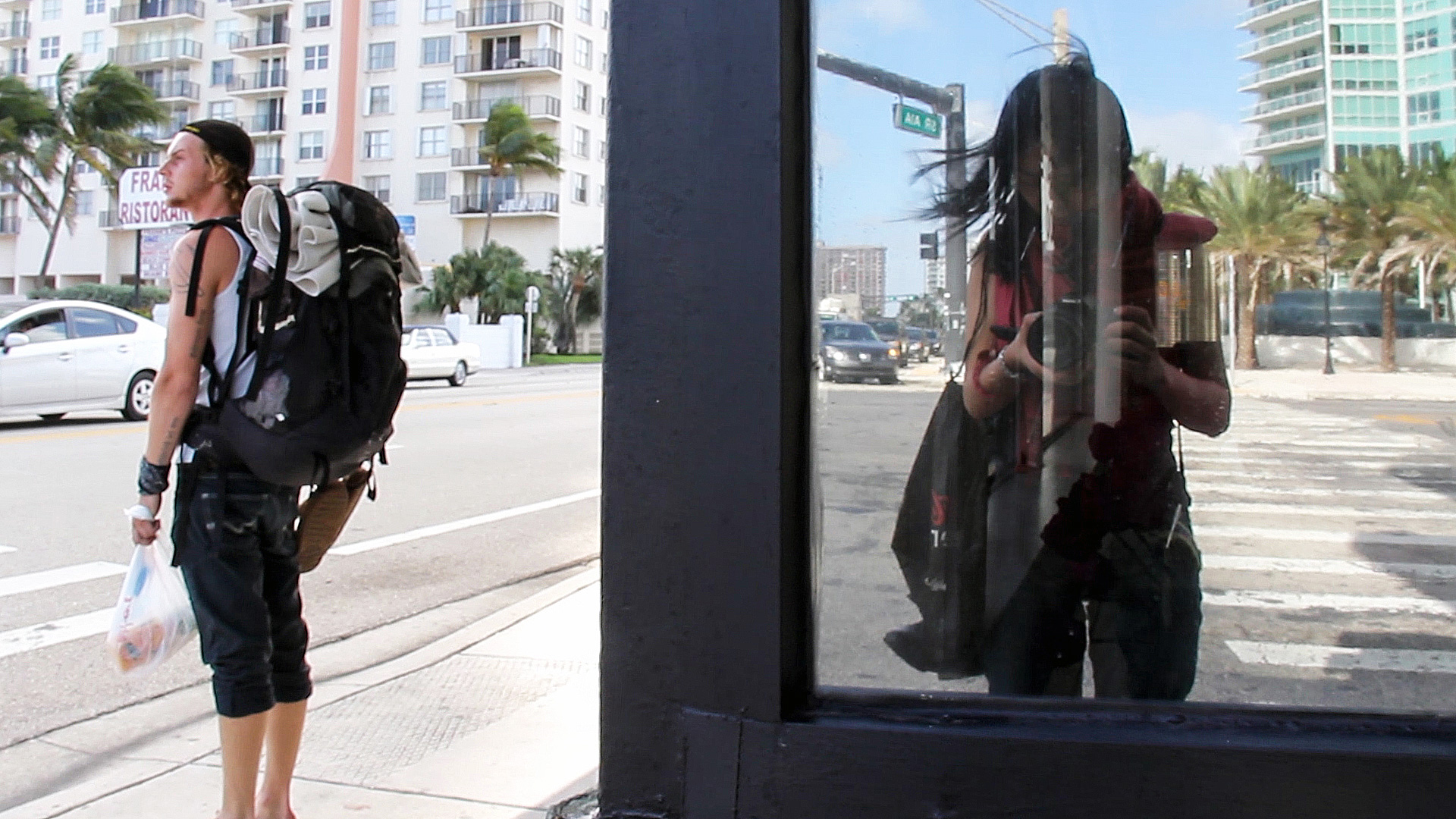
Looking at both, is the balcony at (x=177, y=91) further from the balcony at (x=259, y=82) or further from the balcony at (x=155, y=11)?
the balcony at (x=155, y=11)

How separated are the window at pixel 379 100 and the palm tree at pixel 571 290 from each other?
11.9 m

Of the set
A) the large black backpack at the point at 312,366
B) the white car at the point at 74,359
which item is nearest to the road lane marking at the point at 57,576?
the large black backpack at the point at 312,366

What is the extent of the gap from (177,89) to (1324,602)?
69837 mm

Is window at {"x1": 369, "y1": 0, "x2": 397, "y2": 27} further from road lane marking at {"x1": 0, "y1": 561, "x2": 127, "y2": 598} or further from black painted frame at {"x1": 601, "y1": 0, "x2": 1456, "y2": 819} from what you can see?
black painted frame at {"x1": 601, "y1": 0, "x2": 1456, "y2": 819}

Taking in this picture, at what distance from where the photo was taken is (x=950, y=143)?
1.73 metres

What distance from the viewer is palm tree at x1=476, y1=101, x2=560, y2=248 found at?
49.3 metres

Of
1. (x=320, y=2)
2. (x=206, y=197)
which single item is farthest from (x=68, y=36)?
(x=206, y=197)

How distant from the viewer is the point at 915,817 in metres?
1.39

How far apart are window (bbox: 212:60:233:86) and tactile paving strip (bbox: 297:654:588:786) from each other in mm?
64839

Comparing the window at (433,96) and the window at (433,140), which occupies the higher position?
the window at (433,96)

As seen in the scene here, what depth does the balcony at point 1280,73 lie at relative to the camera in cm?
158

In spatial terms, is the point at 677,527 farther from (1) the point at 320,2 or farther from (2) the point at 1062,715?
(1) the point at 320,2

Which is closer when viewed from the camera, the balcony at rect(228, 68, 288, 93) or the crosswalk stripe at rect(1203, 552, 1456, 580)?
the crosswalk stripe at rect(1203, 552, 1456, 580)

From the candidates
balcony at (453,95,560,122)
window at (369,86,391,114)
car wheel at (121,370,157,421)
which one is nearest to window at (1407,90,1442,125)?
car wheel at (121,370,157,421)
